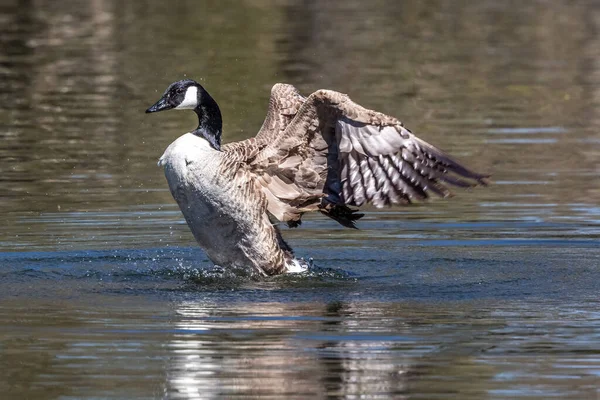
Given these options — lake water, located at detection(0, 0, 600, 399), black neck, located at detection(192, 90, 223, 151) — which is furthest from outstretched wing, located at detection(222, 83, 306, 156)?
lake water, located at detection(0, 0, 600, 399)

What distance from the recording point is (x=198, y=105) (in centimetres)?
1032

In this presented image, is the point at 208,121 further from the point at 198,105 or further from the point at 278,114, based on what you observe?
the point at 278,114

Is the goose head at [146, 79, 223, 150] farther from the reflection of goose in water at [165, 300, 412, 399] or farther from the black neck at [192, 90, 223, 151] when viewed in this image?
the reflection of goose in water at [165, 300, 412, 399]

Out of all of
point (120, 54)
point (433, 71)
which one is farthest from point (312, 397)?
point (120, 54)

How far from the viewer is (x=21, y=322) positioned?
28.3ft

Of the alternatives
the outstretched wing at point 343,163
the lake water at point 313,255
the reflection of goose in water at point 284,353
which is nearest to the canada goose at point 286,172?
the outstretched wing at point 343,163

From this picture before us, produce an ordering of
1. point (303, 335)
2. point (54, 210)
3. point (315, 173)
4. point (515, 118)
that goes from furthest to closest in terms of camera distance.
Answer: point (515, 118)
point (54, 210)
point (315, 173)
point (303, 335)

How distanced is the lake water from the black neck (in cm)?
119

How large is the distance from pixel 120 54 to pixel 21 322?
1929 centimetres

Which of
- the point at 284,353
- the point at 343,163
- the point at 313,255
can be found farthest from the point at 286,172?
the point at 284,353

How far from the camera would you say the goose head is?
10266 mm

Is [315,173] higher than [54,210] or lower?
higher

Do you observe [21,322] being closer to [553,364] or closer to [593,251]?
[553,364]

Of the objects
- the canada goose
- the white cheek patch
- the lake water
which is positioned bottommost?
the lake water
